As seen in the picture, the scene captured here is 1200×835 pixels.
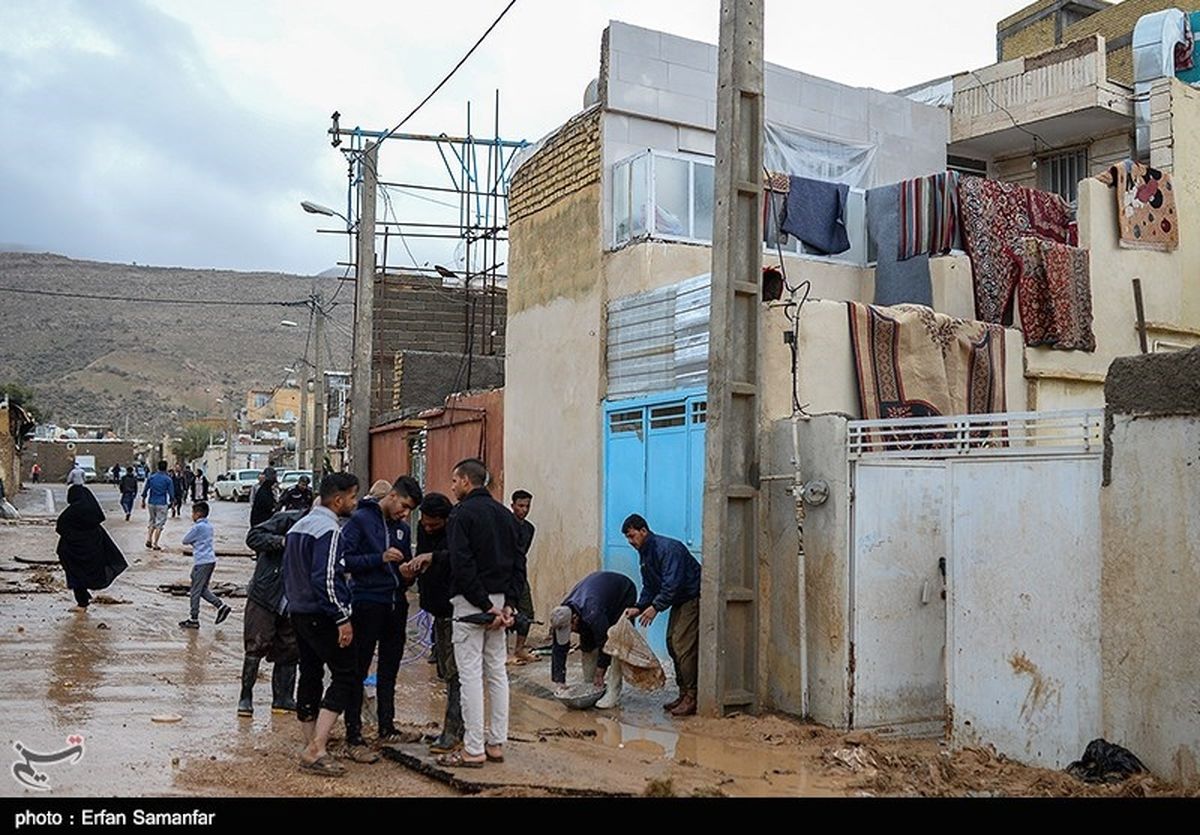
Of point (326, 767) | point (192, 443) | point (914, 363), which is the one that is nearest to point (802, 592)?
point (914, 363)

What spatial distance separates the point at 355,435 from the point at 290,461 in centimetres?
3696

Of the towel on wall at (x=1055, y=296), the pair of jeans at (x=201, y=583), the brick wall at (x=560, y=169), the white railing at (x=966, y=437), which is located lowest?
the pair of jeans at (x=201, y=583)

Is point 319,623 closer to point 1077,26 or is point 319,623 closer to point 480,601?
point 480,601

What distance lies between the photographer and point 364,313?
20.3 meters

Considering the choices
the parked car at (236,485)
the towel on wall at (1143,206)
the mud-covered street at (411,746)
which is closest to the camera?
the mud-covered street at (411,746)

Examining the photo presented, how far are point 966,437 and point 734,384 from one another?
1.82 metres

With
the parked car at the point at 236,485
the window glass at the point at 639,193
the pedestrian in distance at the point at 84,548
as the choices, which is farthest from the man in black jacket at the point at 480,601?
the parked car at the point at 236,485

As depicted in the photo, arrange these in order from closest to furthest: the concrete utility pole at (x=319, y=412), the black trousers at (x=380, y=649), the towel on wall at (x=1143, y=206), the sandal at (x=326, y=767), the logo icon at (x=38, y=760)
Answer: the logo icon at (x=38, y=760)
the sandal at (x=326, y=767)
the black trousers at (x=380, y=649)
the towel on wall at (x=1143, y=206)
the concrete utility pole at (x=319, y=412)

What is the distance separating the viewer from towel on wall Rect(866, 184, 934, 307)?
13.2 metres

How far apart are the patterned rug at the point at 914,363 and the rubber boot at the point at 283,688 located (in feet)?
17.1

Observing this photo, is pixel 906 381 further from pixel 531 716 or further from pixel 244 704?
pixel 244 704

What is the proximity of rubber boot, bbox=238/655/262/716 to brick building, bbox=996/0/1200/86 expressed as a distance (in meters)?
22.9

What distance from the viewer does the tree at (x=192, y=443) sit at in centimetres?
7119

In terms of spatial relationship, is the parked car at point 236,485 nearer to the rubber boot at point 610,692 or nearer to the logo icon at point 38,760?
the rubber boot at point 610,692
